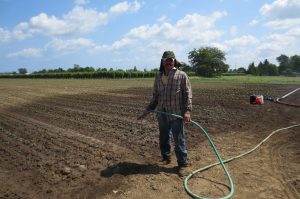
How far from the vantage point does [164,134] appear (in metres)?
5.84

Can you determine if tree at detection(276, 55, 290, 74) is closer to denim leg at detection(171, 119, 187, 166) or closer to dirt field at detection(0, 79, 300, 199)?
dirt field at detection(0, 79, 300, 199)

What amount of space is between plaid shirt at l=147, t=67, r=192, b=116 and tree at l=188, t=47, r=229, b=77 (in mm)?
71415

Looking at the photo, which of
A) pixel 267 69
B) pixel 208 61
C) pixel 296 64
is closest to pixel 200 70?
pixel 208 61

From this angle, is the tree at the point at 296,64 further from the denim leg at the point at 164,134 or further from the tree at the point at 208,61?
the denim leg at the point at 164,134

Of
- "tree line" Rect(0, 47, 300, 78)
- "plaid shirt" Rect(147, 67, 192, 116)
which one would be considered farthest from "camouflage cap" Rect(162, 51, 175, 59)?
"tree line" Rect(0, 47, 300, 78)

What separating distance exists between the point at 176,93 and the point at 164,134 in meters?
0.82

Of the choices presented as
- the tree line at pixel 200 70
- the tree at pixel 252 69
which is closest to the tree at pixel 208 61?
the tree line at pixel 200 70

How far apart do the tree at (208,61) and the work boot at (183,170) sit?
234 ft

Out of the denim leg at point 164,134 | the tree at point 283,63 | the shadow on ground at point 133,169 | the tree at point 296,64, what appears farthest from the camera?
the tree at point 283,63

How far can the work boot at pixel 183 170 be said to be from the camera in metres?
5.41

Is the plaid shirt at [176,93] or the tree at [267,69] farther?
the tree at [267,69]

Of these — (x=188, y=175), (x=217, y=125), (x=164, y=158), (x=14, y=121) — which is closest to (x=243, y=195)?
(x=188, y=175)

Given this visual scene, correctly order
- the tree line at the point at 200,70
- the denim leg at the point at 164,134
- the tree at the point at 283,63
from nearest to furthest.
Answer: the denim leg at the point at 164,134 → the tree line at the point at 200,70 → the tree at the point at 283,63

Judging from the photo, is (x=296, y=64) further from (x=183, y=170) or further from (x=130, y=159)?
(x=183, y=170)
